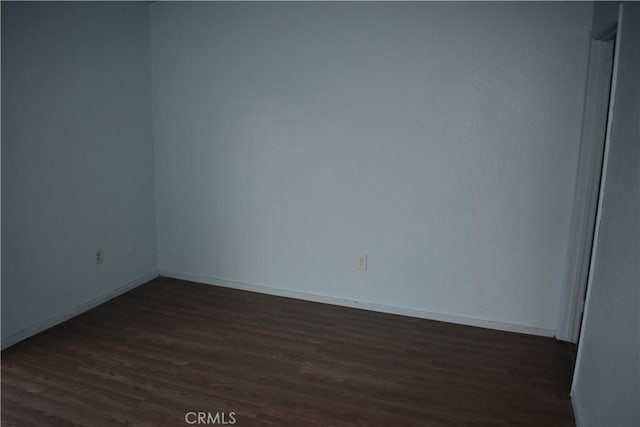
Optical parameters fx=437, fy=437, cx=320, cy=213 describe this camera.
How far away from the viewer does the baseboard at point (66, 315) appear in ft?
9.07

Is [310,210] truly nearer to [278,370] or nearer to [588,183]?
[278,370]

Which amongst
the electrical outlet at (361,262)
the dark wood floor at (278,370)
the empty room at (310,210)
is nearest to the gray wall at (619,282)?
the empty room at (310,210)

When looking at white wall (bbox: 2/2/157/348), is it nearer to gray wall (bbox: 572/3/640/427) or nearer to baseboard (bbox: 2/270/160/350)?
baseboard (bbox: 2/270/160/350)

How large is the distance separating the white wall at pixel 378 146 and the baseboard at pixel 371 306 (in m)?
0.04

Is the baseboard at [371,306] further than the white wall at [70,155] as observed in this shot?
Yes

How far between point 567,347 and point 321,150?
2.19 m

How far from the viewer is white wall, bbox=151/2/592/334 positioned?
2.89 metres

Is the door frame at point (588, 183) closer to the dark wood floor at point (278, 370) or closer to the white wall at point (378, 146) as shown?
the white wall at point (378, 146)

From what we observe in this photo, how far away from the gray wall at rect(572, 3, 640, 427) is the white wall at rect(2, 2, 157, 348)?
3.19m

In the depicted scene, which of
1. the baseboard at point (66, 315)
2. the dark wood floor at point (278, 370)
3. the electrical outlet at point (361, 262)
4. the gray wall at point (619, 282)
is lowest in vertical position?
the dark wood floor at point (278, 370)

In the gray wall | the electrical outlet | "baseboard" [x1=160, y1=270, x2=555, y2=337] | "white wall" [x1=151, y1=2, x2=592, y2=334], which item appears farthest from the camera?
the electrical outlet

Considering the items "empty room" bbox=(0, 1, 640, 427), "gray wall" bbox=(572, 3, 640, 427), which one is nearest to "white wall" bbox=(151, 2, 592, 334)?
"empty room" bbox=(0, 1, 640, 427)

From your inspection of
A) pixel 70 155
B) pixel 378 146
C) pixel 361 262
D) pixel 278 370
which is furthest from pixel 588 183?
pixel 70 155

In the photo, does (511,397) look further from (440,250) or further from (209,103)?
(209,103)
